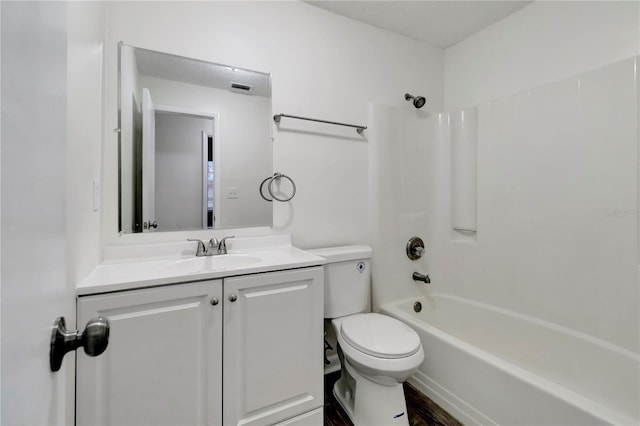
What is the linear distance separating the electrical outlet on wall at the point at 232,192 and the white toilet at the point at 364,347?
595 mm

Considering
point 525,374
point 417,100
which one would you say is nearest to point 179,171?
point 417,100

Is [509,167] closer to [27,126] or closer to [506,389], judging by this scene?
[506,389]

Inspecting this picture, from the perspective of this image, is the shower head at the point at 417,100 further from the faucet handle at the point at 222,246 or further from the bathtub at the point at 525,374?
the faucet handle at the point at 222,246

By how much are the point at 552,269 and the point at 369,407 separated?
4.39 ft

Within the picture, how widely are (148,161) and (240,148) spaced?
0.48 m

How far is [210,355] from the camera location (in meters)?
1.13

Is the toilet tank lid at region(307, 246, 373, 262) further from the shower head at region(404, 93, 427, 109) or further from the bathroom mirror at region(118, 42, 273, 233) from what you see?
the shower head at region(404, 93, 427, 109)

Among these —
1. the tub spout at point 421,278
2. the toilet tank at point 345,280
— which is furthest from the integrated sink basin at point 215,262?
the tub spout at point 421,278

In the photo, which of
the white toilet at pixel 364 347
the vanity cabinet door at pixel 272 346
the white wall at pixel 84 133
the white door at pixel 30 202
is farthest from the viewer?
the white toilet at pixel 364 347

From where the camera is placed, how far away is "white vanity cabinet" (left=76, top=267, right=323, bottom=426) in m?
0.98

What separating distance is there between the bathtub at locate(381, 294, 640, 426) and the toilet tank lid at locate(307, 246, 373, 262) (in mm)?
477

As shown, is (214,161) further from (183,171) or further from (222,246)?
(222,246)

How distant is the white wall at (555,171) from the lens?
1452 millimetres

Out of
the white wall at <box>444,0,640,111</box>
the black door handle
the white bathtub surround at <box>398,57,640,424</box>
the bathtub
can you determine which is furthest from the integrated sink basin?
the white wall at <box>444,0,640,111</box>
